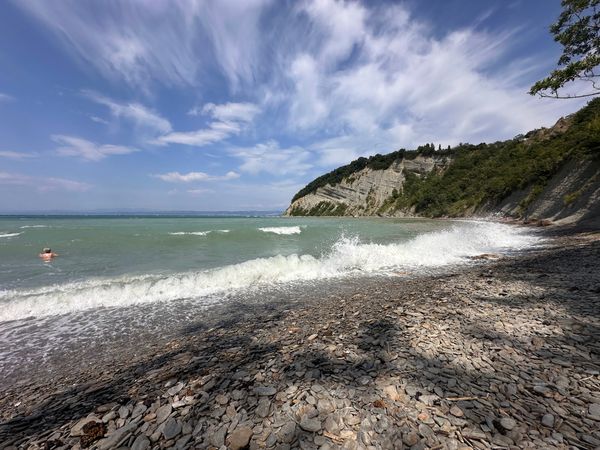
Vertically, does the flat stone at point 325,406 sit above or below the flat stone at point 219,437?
above

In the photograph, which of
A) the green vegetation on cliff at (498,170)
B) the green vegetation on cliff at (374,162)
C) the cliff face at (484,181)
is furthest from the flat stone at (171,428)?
the green vegetation on cliff at (374,162)

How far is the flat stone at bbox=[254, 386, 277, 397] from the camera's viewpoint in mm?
3340

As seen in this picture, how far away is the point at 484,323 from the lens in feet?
16.4

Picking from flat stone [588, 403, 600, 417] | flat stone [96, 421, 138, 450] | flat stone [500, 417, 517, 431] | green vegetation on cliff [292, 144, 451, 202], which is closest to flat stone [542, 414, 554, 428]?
flat stone [500, 417, 517, 431]

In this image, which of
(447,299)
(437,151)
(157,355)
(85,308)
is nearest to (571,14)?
(447,299)

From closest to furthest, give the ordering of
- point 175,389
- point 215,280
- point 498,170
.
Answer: point 175,389, point 215,280, point 498,170

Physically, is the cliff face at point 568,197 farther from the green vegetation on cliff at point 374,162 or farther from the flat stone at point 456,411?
the green vegetation on cliff at point 374,162

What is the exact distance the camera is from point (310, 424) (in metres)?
2.78

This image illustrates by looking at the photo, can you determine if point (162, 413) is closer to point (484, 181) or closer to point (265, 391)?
point (265, 391)

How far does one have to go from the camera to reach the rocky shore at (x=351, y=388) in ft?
8.73

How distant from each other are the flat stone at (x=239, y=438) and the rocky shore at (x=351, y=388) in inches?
0.5

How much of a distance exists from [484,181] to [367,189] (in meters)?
44.0

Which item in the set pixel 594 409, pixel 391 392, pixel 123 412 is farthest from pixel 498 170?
pixel 123 412

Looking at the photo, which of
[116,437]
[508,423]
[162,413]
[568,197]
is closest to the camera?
[508,423]
